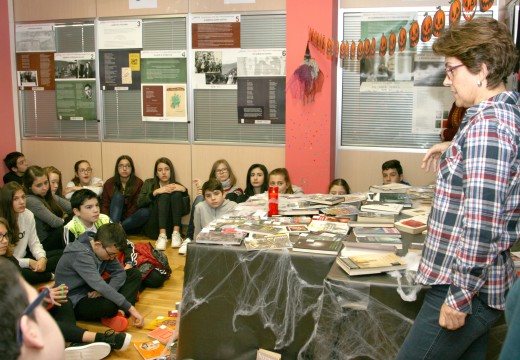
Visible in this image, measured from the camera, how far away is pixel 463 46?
4.60ft

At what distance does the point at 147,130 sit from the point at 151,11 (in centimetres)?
124

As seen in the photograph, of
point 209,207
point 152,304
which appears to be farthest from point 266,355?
point 209,207

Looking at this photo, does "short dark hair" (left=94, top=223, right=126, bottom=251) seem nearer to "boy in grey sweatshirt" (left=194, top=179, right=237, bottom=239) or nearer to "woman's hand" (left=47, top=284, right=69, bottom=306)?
"woman's hand" (left=47, top=284, right=69, bottom=306)

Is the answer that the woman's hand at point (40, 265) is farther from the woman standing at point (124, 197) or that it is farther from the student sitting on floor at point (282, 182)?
the student sitting on floor at point (282, 182)

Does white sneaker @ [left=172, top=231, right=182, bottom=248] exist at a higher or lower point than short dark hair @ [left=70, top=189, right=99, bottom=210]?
lower

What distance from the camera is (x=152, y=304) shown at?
3406 millimetres

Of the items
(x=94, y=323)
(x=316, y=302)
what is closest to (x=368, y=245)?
(x=316, y=302)

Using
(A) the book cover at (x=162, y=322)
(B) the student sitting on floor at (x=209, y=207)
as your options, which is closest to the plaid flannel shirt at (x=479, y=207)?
(A) the book cover at (x=162, y=322)

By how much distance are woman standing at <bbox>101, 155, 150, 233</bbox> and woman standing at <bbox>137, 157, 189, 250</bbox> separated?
0.09 meters

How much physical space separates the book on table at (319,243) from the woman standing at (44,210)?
2.65 meters

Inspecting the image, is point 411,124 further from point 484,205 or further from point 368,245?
point 484,205

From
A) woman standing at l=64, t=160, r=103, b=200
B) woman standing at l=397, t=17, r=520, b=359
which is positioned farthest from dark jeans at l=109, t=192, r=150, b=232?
woman standing at l=397, t=17, r=520, b=359

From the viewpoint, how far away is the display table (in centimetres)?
213

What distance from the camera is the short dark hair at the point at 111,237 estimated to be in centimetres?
307
